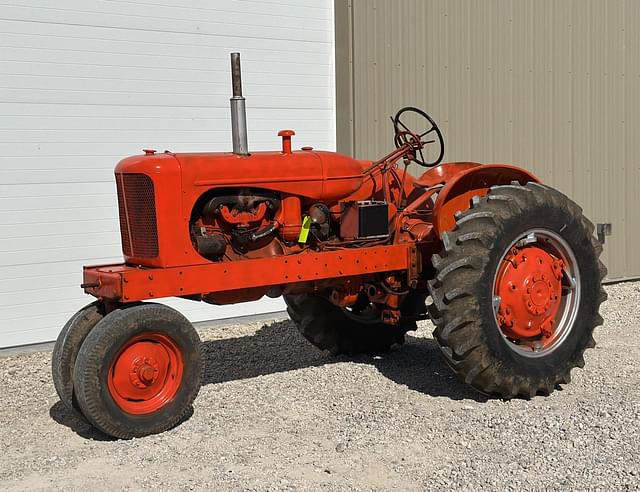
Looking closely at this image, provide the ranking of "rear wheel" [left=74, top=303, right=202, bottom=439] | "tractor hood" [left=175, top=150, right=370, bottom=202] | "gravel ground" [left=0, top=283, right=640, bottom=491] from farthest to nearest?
"tractor hood" [left=175, top=150, right=370, bottom=202], "rear wheel" [left=74, top=303, right=202, bottom=439], "gravel ground" [left=0, top=283, right=640, bottom=491]

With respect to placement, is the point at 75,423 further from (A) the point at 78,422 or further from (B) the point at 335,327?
(B) the point at 335,327

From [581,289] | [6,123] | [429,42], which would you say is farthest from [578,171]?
[6,123]

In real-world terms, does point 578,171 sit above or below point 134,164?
below

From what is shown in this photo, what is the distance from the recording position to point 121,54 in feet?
24.9

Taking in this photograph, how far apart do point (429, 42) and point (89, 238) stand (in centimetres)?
389

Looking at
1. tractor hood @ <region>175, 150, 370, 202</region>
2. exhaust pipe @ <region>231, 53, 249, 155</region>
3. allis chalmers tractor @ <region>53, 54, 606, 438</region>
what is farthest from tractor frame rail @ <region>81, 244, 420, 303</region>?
exhaust pipe @ <region>231, 53, 249, 155</region>

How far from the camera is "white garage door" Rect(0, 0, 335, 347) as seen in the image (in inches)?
283

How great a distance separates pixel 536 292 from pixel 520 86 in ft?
15.4

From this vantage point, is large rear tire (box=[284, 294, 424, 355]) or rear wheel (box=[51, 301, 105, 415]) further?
large rear tire (box=[284, 294, 424, 355])

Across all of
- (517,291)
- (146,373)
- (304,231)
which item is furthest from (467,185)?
(146,373)

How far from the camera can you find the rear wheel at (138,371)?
4.45 meters

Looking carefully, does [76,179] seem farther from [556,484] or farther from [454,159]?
[556,484]

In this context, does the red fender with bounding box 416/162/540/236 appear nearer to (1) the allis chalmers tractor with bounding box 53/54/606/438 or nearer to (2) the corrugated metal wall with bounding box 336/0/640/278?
(1) the allis chalmers tractor with bounding box 53/54/606/438

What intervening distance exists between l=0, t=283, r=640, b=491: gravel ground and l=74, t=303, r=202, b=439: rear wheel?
0.42ft
